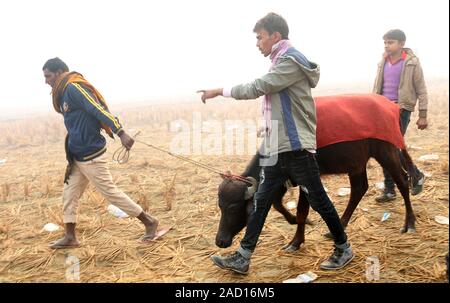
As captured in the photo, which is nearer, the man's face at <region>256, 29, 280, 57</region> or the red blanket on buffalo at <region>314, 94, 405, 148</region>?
the man's face at <region>256, 29, 280, 57</region>

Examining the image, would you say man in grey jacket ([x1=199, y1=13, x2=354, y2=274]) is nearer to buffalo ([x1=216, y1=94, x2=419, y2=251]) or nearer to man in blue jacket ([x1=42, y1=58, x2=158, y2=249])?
buffalo ([x1=216, y1=94, x2=419, y2=251])

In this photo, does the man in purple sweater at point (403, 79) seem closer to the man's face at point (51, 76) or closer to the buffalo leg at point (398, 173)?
the buffalo leg at point (398, 173)

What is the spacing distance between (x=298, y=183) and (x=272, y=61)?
101 centimetres

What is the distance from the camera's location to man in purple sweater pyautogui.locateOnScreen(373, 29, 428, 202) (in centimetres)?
461

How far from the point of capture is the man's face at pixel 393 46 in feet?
15.3

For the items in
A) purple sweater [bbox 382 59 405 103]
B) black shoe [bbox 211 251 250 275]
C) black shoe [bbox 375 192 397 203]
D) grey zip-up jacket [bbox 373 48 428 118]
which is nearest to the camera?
black shoe [bbox 211 251 250 275]

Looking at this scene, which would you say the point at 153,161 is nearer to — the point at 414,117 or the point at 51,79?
the point at 51,79

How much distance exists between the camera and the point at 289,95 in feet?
10.1

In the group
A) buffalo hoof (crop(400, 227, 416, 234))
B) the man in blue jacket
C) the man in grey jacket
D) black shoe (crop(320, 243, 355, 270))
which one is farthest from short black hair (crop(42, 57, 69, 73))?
buffalo hoof (crop(400, 227, 416, 234))

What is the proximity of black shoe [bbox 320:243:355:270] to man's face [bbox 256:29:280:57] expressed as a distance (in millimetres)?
1830

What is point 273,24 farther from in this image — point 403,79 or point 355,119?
point 403,79

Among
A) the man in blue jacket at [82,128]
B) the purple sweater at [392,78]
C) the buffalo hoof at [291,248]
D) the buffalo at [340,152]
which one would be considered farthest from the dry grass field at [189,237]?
the purple sweater at [392,78]
